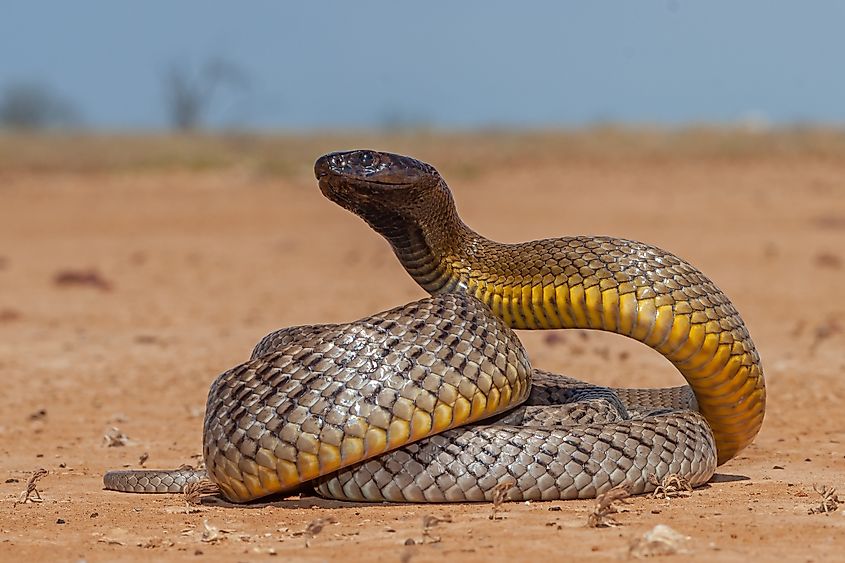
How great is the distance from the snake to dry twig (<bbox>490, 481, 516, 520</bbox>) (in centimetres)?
2

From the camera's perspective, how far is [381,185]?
23.5 feet

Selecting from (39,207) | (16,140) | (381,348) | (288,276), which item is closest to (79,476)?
(381,348)

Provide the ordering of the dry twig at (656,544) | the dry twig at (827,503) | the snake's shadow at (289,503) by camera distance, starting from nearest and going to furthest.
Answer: the dry twig at (656,544)
the dry twig at (827,503)
the snake's shadow at (289,503)

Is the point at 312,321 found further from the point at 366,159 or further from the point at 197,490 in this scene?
the point at 366,159

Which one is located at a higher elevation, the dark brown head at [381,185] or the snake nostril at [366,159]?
the snake nostril at [366,159]

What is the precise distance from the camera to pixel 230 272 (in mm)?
22109

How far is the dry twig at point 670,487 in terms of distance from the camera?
22.5 feet

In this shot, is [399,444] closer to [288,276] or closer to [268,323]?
[268,323]

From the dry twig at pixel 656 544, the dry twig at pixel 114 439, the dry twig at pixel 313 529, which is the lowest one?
the dry twig at pixel 114 439

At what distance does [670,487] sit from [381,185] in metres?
2.23

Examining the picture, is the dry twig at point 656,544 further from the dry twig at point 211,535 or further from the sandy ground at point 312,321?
the dry twig at point 211,535

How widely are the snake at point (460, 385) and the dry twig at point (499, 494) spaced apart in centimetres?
2

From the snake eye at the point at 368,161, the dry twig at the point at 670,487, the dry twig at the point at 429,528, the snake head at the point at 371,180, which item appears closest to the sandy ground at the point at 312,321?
the dry twig at the point at 429,528

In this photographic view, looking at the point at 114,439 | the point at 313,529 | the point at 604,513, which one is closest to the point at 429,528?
the point at 313,529
